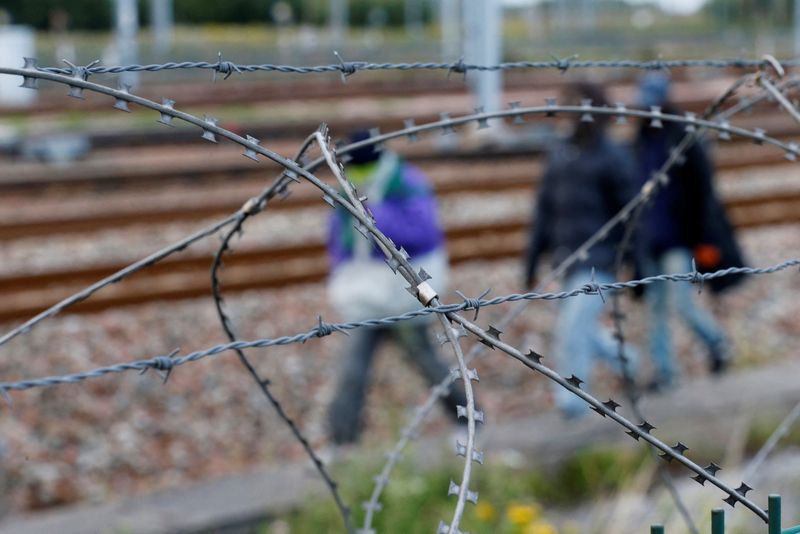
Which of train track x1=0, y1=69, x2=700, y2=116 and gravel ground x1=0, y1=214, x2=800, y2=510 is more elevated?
train track x1=0, y1=69, x2=700, y2=116

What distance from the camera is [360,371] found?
5.38 metres

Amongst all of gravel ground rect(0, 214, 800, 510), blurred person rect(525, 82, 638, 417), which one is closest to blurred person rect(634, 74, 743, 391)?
blurred person rect(525, 82, 638, 417)

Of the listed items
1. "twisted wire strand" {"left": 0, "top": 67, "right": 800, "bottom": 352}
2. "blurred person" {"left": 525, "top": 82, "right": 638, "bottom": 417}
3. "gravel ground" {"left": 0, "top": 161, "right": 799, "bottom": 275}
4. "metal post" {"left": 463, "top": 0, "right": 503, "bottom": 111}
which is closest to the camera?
"twisted wire strand" {"left": 0, "top": 67, "right": 800, "bottom": 352}

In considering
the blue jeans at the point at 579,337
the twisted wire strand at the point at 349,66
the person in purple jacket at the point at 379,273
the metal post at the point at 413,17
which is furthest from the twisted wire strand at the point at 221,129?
the metal post at the point at 413,17

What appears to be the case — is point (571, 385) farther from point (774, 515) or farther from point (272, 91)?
point (272, 91)

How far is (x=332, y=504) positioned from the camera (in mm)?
4242

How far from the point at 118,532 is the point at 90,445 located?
5.55 feet

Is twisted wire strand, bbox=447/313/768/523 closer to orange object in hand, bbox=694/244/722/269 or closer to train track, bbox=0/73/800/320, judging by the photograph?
train track, bbox=0/73/800/320

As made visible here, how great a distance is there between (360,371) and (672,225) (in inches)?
74.4

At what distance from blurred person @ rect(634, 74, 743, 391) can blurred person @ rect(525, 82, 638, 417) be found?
Result: 0.88 ft

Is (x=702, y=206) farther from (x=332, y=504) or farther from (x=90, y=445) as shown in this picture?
(x=90, y=445)

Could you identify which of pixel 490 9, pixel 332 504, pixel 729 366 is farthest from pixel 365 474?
pixel 490 9

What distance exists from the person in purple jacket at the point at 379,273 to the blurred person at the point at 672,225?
1201mm

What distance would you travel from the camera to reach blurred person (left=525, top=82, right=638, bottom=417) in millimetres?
5641
